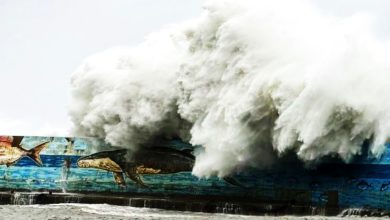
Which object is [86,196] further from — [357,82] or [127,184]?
[357,82]

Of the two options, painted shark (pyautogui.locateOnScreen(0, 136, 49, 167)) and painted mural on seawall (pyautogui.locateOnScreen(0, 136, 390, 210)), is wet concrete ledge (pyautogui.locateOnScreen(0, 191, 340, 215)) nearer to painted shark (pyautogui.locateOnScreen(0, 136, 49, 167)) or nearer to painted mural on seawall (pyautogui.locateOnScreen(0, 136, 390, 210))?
painted mural on seawall (pyautogui.locateOnScreen(0, 136, 390, 210))

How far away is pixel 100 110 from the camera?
36.4m

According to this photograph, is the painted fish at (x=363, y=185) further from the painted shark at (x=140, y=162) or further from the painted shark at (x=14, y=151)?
the painted shark at (x=14, y=151)

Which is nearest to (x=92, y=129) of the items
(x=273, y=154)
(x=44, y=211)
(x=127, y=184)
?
(x=127, y=184)

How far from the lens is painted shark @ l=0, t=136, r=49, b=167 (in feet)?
122

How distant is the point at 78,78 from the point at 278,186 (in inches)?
634

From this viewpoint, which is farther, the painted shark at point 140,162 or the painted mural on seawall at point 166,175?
the painted shark at point 140,162

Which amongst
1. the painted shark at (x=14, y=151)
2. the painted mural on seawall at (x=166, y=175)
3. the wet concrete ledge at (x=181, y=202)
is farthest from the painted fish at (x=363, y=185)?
the painted shark at (x=14, y=151)

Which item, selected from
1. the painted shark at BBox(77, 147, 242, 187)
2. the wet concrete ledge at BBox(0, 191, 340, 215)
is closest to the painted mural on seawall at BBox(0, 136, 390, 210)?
the painted shark at BBox(77, 147, 242, 187)

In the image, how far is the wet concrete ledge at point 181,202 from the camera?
94.1ft

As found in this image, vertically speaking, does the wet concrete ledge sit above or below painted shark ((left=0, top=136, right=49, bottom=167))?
Result: below

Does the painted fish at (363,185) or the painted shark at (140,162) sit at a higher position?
the painted shark at (140,162)

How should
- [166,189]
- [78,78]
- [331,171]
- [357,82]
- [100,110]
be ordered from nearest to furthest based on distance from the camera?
1. [357,82]
2. [331,171]
3. [166,189]
4. [100,110]
5. [78,78]

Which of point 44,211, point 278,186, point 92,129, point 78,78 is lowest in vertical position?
point 44,211
